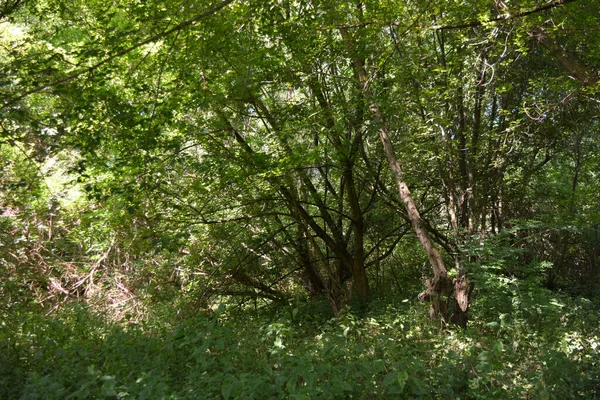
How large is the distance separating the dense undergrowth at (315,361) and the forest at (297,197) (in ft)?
0.12

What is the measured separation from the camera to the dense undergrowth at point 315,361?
4195 millimetres

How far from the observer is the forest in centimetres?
520

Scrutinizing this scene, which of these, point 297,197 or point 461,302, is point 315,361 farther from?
point 297,197

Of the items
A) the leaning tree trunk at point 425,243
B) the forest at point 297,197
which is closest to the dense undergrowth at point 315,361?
the forest at point 297,197

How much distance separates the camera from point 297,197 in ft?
32.8

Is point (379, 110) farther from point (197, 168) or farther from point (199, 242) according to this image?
point (199, 242)

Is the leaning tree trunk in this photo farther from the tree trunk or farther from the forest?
the tree trunk

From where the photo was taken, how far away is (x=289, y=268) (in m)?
11.8

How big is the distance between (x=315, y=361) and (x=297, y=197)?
522 cm

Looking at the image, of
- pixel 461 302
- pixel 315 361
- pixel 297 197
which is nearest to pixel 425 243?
pixel 461 302

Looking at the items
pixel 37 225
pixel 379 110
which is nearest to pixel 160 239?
pixel 379 110

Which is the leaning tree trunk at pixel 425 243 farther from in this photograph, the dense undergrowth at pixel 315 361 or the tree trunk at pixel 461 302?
the dense undergrowth at pixel 315 361

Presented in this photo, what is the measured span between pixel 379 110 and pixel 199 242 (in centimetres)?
434

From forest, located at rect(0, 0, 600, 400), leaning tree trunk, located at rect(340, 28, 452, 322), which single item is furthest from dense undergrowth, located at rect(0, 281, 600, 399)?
leaning tree trunk, located at rect(340, 28, 452, 322)
